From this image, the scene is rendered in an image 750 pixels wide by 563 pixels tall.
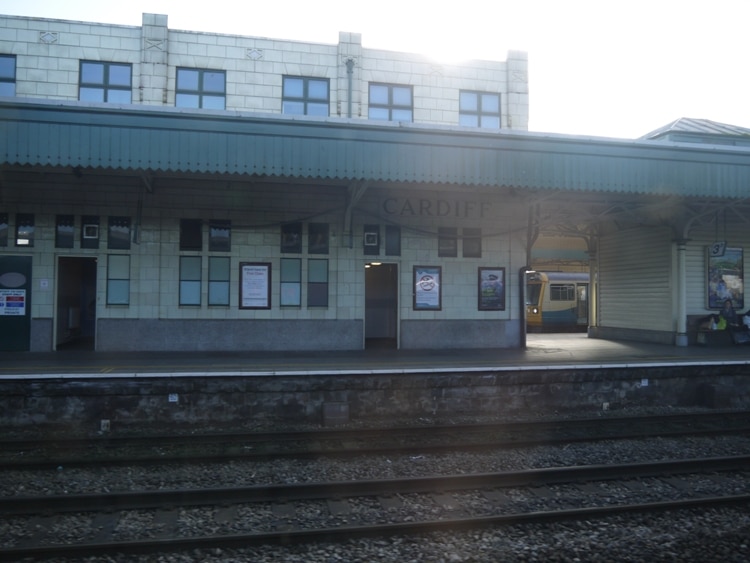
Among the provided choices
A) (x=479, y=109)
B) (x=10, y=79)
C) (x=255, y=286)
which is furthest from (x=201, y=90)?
(x=479, y=109)

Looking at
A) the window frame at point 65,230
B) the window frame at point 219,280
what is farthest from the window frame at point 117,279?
the window frame at point 219,280

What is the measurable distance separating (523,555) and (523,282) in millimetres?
10924

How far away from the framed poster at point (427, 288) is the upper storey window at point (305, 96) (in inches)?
→ 215

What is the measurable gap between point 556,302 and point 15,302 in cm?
2024

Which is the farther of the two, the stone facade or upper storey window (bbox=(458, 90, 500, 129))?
upper storey window (bbox=(458, 90, 500, 129))

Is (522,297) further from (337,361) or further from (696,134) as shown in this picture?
(696,134)

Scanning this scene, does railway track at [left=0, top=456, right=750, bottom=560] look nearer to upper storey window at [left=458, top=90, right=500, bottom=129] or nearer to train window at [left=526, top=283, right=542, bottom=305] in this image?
upper storey window at [left=458, top=90, right=500, bottom=129]

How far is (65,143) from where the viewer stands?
11.2 meters

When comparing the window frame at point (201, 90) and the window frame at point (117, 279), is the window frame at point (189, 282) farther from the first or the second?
the window frame at point (201, 90)

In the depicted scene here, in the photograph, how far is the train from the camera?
85.9 ft

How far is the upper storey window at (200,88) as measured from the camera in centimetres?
1662

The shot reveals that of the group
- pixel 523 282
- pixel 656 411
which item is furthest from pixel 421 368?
pixel 523 282

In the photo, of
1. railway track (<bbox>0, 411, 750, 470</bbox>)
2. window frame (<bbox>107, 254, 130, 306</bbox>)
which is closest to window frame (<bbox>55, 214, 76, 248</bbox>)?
window frame (<bbox>107, 254, 130, 306</bbox>)

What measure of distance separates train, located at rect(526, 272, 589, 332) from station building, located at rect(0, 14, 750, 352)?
781 cm
